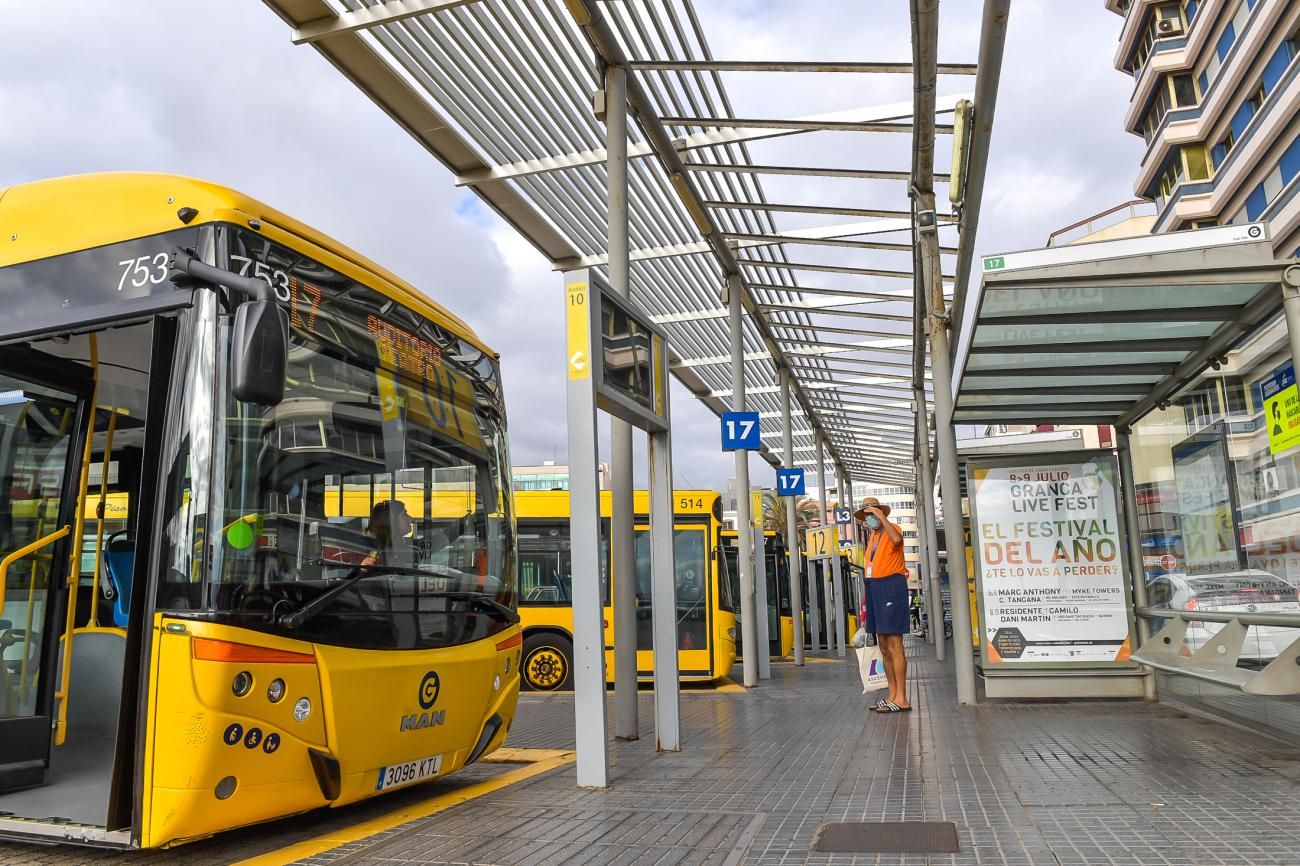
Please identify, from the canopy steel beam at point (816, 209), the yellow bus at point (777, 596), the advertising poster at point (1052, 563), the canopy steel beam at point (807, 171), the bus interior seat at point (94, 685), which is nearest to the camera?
the bus interior seat at point (94, 685)

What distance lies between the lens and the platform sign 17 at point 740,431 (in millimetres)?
13523

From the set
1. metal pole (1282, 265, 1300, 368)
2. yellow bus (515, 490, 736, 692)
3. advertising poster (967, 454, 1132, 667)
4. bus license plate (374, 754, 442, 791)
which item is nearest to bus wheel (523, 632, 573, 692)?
yellow bus (515, 490, 736, 692)

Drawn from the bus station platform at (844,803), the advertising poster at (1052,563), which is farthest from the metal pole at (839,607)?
the bus station platform at (844,803)

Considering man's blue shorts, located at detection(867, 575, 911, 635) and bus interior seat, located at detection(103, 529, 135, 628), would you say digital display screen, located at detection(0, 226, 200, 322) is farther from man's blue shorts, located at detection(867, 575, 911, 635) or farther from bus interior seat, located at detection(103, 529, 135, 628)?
man's blue shorts, located at detection(867, 575, 911, 635)

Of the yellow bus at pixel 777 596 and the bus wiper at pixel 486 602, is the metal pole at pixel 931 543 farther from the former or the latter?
the bus wiper at pixel 486 602

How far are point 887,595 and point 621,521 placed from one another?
260cm

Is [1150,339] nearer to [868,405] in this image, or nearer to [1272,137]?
[868,405]

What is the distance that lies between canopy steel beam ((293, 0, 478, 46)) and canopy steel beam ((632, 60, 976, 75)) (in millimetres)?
2078

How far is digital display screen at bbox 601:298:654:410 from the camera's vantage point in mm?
6652

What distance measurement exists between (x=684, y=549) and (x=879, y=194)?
5.52m

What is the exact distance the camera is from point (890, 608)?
923 centimetres

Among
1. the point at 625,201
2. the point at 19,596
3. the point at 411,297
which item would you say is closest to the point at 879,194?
the point at 625,201

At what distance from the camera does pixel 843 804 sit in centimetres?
530

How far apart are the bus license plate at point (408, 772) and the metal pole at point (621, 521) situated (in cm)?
304
